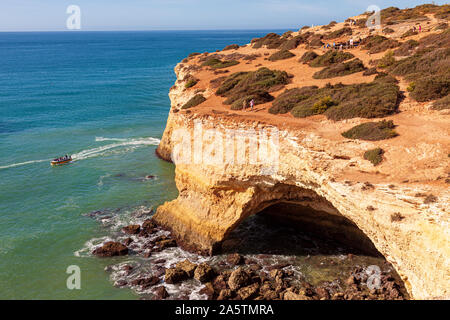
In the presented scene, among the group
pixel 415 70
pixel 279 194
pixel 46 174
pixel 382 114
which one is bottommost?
pixel 46 174

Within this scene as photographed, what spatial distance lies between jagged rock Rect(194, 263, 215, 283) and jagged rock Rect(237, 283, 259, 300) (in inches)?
88.6

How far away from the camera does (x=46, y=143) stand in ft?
146


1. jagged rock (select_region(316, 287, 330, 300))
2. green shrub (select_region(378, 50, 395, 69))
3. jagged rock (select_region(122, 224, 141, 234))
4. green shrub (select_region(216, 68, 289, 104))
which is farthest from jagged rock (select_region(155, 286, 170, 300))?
green shrub (select_region(378, 50, 395, 69))

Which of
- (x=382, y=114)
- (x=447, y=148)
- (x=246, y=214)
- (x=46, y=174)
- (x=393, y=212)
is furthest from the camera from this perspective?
(x=46, y=174)

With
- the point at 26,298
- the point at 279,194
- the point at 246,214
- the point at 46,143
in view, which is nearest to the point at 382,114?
the point at 279,194

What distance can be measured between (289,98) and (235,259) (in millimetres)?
12782

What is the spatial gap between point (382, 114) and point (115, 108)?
5138cm

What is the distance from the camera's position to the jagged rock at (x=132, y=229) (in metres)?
25.4

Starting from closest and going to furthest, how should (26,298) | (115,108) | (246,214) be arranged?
1. (26,298)
2. (246,214)
3. (115,108)

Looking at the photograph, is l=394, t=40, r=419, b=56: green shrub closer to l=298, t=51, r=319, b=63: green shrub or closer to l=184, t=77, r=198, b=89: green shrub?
l=298, t=51, r=319, b=63: green shrub

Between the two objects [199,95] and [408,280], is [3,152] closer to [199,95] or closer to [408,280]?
[199,95]

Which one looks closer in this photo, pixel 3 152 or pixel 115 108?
pixel 3 152

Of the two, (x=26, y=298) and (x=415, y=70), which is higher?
(x=415, y=70)

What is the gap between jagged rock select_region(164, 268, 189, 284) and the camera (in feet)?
65.4
